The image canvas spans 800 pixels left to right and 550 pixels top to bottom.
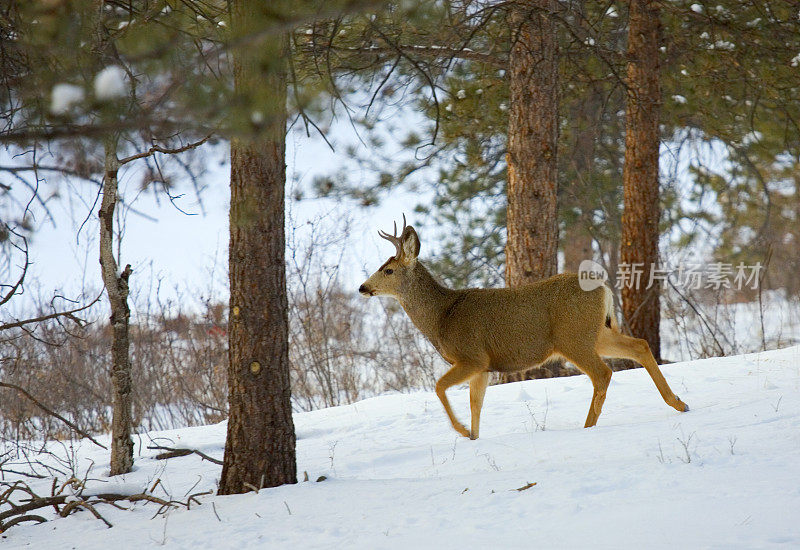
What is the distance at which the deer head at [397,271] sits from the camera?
7.53 meters

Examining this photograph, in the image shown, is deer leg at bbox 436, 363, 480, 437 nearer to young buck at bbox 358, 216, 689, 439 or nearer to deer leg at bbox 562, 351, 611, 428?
young buck at bbox 358, 216, 689, 439

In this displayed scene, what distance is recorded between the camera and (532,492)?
4.54 m

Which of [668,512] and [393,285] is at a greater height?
[393,285]

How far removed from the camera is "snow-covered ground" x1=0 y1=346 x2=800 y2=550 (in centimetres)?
395

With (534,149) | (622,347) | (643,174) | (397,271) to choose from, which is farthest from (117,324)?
(643,174)

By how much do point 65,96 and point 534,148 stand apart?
7035 mm

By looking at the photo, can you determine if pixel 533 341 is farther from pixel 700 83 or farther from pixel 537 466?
pixel 700 83

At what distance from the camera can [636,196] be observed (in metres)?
11.8

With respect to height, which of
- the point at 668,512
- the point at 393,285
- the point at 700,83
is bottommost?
the point at 668,512

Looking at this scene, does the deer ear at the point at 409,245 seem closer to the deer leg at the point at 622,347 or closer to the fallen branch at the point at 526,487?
the deer leg at the point at 622,347

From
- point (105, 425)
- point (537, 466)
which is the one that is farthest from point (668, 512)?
point (105, 425)

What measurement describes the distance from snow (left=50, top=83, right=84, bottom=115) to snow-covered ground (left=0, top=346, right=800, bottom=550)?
7.80ft

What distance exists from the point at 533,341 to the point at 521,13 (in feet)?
15.5

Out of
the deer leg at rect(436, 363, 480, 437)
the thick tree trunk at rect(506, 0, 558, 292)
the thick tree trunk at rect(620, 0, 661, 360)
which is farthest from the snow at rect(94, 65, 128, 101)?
the thick tree trunk at rect(620, 0, 661, 360)
